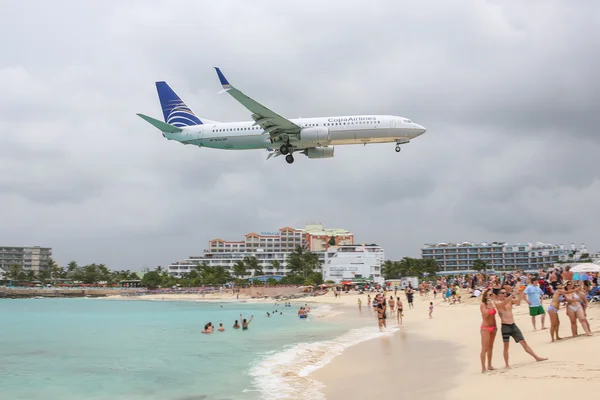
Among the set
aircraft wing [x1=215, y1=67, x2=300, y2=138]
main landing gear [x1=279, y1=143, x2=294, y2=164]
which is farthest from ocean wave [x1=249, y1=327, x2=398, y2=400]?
aircraft wing [x1=215, y1=67, x2=300, y2=138]

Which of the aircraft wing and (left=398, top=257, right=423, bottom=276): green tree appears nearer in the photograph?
the aircraft wing

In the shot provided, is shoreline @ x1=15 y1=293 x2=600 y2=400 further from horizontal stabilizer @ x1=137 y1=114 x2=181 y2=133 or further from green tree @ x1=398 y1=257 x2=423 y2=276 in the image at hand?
green tree @ x1=398 y1=257 x2=423 y2=276

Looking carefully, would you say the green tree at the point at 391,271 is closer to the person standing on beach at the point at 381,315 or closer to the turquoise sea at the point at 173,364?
the turquoise sea at the point at 173,364

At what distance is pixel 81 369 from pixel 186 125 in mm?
18270

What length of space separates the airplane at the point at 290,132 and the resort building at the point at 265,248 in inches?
4180

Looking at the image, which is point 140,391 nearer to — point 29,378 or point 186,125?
point 29,378

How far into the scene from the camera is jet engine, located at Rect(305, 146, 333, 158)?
1265 inches

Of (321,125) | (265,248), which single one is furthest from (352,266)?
(321,125)

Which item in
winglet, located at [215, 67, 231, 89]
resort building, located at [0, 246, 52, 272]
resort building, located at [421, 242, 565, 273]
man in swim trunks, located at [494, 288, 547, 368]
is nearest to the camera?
man in swim trunks, located at [494, 288, 547, 368]

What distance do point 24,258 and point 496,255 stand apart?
147m

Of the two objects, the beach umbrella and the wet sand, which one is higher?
the beach umbrella

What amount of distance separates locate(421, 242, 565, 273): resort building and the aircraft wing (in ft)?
407

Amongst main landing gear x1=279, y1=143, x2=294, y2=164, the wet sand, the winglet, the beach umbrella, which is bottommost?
the wet sand

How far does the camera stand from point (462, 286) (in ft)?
180
